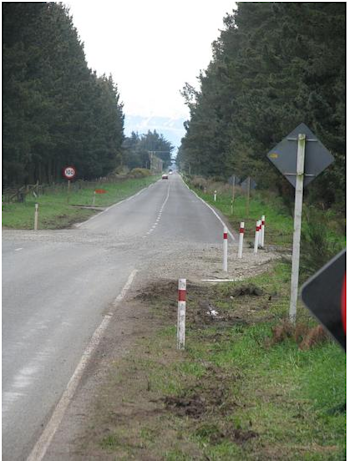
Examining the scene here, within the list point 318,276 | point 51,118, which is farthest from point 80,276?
point 51,118

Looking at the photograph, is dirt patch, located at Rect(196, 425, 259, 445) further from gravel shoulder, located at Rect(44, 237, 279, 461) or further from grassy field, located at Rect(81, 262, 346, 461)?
gravel shoulder, located at Rect(44, 237, 279, 461)

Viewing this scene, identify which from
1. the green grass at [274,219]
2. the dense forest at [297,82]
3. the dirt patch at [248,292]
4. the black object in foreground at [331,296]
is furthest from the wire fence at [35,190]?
the black object in foreground at [331,296]

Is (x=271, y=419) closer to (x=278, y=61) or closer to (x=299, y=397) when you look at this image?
(x=299, y=397)

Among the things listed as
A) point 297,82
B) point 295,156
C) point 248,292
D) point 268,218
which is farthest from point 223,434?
point 268,218

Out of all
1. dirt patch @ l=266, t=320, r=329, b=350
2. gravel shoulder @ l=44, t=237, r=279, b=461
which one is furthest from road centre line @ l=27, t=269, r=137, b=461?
→ dirt patch @ l=266, t=320, r=329, b=350

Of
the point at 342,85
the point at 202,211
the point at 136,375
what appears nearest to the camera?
the point at 136,375

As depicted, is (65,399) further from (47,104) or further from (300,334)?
(47,104)

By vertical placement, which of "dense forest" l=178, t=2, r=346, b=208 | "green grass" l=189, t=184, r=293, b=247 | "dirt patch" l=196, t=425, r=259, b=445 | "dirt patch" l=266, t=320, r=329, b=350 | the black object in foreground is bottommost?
"green grass" l=189, t=184, r=293, b=247

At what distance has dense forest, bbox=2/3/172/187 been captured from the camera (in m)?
42.0

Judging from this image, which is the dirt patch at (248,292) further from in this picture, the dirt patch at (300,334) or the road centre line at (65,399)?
the dirt patch at (300,334)

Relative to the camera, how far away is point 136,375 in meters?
9.16

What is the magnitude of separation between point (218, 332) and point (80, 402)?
4.24m

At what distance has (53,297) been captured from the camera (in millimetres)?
14836

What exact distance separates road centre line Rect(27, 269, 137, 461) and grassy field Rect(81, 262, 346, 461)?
0.32m
